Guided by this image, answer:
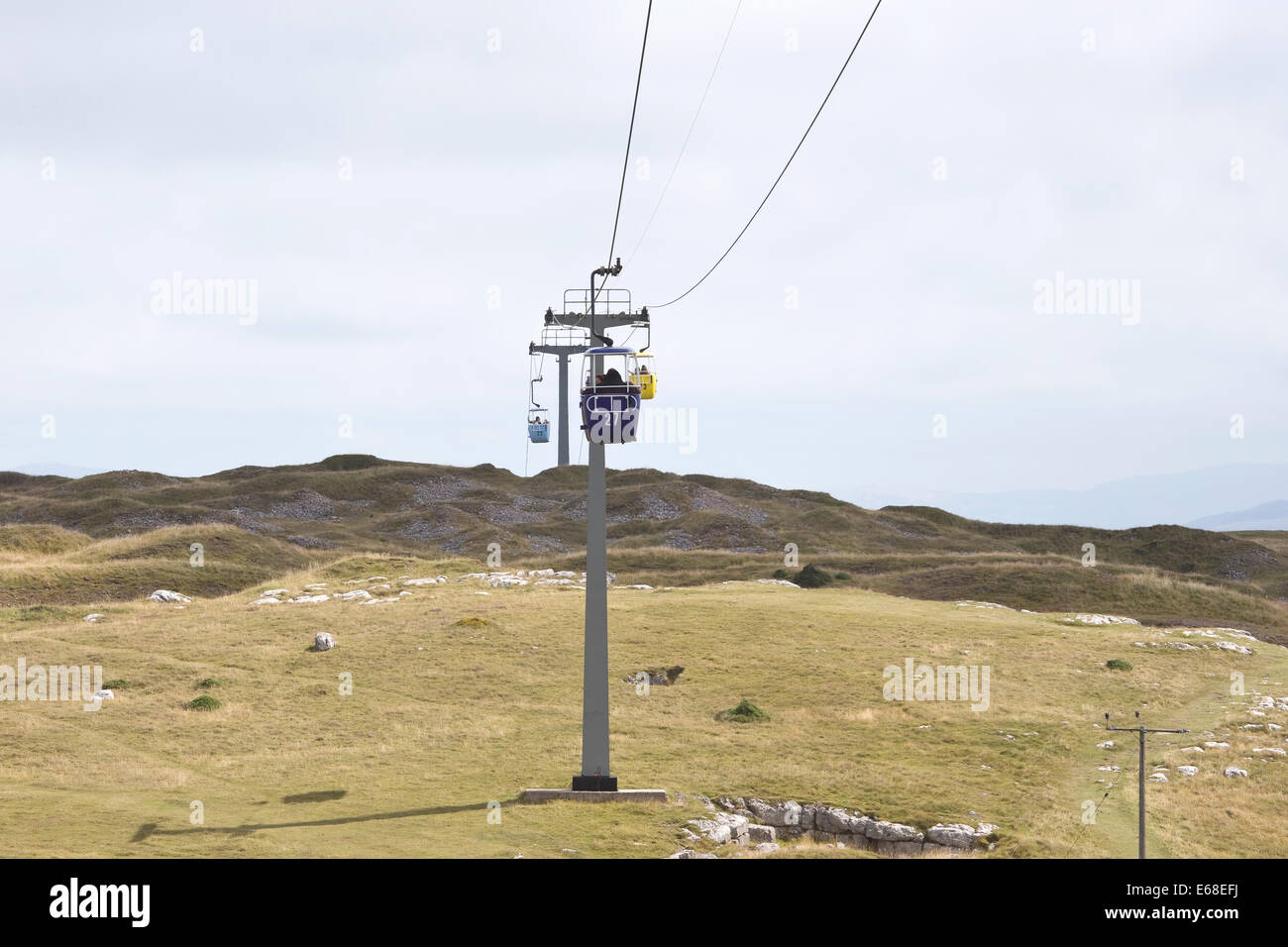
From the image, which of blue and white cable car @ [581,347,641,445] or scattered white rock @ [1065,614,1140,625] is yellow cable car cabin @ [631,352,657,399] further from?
scattered white rock @ [1065,614,1140,625]

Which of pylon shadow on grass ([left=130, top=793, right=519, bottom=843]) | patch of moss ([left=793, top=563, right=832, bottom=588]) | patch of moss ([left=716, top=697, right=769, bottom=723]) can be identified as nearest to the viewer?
pylon shadow on grass ([left=130, top=793, right=519, bottom=843])

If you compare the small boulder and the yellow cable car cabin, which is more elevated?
the yellow cable car cabin

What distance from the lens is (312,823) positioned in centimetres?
2908

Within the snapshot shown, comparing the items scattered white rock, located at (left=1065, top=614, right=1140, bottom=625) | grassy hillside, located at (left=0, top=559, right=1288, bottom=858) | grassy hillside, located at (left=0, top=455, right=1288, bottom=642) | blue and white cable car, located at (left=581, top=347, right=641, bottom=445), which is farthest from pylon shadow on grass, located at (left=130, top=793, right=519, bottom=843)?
grassy hillside, located at (left=0, top=455, right=1288, bottom=642)

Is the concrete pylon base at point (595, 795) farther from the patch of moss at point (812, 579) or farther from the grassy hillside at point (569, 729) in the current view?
the patch of moss at point (812, 579)

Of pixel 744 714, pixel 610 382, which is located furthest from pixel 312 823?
pixel 744 714

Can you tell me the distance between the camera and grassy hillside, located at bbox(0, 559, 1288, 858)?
96.5 feet

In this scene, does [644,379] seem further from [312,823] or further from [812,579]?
[812,579]

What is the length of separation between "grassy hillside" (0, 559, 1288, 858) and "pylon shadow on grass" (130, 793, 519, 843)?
0.40 feet

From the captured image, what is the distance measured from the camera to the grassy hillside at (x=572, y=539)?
80.7 meters

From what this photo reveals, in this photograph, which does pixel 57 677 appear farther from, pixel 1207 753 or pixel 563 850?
pixel 1207 753

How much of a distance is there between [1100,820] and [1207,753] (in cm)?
947

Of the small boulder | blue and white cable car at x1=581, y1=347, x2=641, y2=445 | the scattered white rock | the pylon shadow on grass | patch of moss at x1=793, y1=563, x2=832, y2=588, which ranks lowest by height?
the small boulder

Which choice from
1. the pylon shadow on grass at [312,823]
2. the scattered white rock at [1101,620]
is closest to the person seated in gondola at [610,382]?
the pylon shadow on grass at [312,823]
